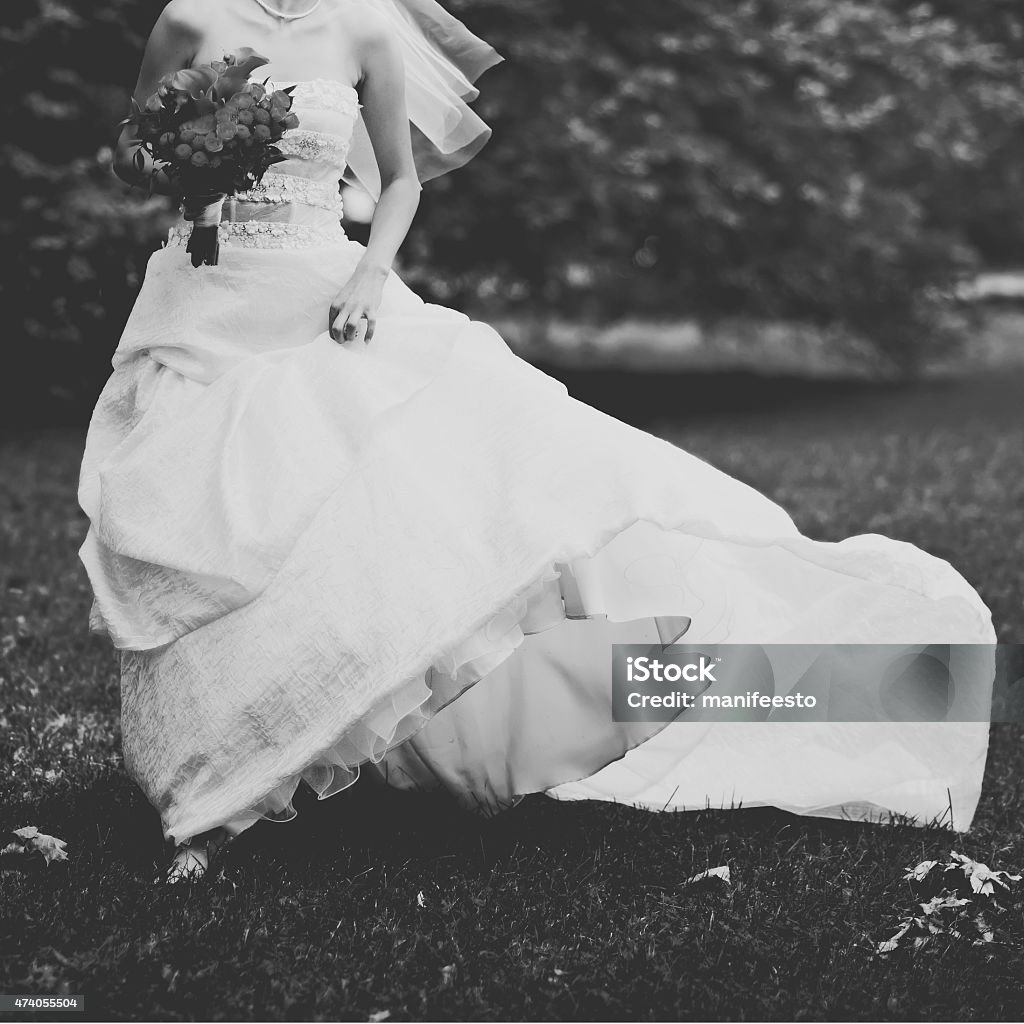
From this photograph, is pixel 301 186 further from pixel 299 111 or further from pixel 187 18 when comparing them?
pixel 187 18

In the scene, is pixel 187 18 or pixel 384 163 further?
pixel 384 163

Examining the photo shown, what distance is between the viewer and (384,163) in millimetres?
3832

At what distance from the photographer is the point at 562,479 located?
10.5ft

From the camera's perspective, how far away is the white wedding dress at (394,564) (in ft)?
10.2

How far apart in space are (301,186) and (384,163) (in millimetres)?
290

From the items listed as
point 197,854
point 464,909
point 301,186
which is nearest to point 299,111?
point 301,186

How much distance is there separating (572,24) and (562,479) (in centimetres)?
1045

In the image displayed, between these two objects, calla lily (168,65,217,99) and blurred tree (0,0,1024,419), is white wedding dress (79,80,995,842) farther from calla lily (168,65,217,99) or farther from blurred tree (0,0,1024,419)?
blurred tree (0,0,1024,419)

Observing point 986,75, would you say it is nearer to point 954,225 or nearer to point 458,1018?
point 954,225

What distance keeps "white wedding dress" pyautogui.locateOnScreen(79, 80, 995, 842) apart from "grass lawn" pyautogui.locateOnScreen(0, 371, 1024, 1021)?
171 mm

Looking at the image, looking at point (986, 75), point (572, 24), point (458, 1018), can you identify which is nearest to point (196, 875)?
point (458, 1018)

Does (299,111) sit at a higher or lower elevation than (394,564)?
higher

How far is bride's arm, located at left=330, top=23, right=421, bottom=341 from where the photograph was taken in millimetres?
3512

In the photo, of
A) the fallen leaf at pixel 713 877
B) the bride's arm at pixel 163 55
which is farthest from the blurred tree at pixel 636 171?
the fallen leaf at pixel 713 877
